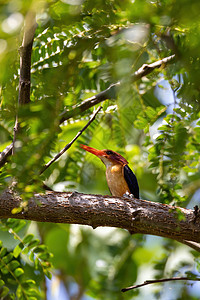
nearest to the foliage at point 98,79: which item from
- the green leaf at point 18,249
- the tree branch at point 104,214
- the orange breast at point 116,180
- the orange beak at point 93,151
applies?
the green leaf at point 18,249

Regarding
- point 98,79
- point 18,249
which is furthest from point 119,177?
point 98,79

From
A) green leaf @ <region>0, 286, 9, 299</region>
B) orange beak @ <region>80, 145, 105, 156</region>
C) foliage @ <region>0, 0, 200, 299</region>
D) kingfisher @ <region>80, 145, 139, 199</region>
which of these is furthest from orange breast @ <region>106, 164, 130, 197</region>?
green leaf @ <region>0, 286, 9, 299</region>

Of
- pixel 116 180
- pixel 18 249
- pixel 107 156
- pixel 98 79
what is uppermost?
pixel 98 79

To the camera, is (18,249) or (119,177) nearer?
(18,249)

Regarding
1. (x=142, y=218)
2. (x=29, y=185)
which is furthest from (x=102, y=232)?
(x=29, y=185)

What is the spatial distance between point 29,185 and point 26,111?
271 mm

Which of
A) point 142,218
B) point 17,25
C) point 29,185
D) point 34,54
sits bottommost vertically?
point 142,218

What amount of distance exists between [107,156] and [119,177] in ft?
1.13

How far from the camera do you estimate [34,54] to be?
5.95 ft

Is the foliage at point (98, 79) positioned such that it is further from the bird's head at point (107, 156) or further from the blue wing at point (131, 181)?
the blue wing at point (131, 181)

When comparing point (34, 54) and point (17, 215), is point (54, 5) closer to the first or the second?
point (34, 54)

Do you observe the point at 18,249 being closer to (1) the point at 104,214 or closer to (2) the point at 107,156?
(1) the point at 104,214

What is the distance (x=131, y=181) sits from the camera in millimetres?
2922

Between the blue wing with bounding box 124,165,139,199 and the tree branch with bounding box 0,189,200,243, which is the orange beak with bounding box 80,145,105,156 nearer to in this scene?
the blue wing with bounding box 124,165,139,199
